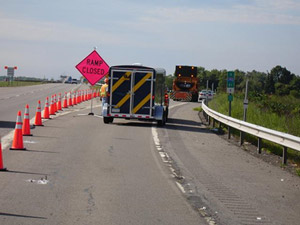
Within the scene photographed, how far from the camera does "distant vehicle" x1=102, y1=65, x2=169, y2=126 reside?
71.5ft

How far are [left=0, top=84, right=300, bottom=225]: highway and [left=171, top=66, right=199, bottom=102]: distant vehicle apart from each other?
37260 mm

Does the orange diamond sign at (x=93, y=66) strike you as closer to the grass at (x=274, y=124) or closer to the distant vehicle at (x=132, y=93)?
the distant vehicle at (x=132, y=93)

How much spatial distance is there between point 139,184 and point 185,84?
44883 mm

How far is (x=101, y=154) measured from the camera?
12.8 meters

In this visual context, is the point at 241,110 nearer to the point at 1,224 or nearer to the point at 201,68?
the point at 1,224

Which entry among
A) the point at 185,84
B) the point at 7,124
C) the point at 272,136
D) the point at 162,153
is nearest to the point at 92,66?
the point at 7,124

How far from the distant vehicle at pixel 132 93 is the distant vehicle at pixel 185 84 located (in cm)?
3084

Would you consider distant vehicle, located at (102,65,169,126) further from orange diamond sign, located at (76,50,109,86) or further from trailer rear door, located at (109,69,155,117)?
orange diamond sign, located at (76,50,109,86)

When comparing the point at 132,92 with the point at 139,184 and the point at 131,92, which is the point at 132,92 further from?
the point at 139,184

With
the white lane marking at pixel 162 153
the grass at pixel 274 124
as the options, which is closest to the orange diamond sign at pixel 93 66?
the grass at pixel 274 124

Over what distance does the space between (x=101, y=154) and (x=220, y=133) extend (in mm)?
8877

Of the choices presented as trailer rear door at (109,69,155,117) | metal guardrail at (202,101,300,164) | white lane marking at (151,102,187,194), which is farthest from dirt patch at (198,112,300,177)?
trailer rear door at (109,69,155,117)

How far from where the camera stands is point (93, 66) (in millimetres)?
26781

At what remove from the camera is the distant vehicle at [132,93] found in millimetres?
21797
